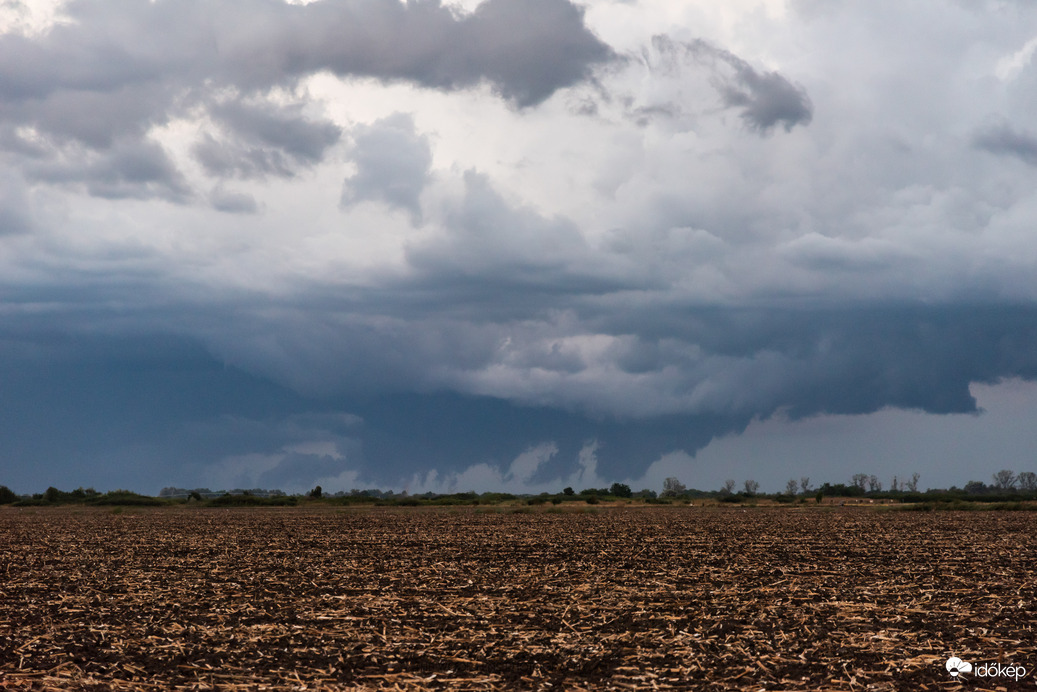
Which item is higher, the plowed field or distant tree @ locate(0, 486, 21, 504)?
the plowed field

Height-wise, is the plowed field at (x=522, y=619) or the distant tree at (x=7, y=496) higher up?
the plowed field at (x=522, y=619)

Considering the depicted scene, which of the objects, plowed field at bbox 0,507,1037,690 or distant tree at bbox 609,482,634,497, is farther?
distant tree at bbox 609,482,634,497

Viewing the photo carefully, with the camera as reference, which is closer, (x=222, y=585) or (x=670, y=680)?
(x=670, y=680)

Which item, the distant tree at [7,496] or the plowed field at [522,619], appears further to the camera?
the distant tree at [7,496]

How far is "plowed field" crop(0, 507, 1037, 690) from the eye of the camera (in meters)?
14.7

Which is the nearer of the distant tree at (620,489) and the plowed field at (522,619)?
the plowed field at (522,619)

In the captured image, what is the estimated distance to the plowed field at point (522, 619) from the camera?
14688mm

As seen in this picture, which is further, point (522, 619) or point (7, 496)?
point (7, 496)

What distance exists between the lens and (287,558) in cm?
3359

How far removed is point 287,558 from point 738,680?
76.7ft

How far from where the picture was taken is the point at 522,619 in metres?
18.8

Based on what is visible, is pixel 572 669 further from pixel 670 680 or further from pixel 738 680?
pixel 738 680

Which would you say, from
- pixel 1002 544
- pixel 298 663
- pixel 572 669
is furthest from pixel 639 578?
pixel 1002 544

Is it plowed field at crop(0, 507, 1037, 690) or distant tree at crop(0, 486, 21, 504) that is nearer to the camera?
plowed field at crop(0, 507, 1037, 690)
